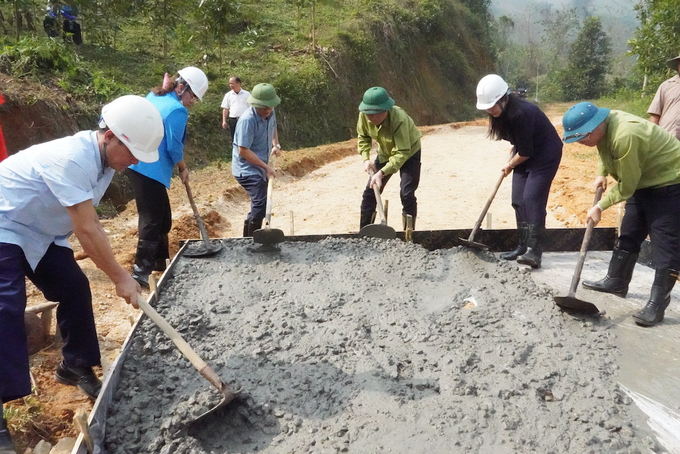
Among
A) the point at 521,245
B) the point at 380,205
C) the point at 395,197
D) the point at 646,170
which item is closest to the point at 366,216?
the point at 380,205

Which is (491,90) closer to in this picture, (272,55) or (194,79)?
(194,79)

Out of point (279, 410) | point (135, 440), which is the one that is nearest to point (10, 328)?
point (135, 440)

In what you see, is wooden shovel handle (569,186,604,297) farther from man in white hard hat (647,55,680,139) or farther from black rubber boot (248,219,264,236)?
black rubber boot (248,219,264,236)

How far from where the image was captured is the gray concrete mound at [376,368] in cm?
197

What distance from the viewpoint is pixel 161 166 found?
3.44 meters

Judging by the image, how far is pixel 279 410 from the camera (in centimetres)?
211

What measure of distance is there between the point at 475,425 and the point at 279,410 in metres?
0.79

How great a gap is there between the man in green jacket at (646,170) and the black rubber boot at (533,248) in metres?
0.76

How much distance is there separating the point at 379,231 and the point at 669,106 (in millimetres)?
2341

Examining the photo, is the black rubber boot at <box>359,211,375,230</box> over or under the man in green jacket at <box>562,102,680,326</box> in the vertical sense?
under

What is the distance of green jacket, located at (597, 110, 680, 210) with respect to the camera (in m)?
2.72

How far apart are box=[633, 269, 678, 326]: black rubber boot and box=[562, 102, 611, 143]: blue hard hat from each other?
921 millimetres

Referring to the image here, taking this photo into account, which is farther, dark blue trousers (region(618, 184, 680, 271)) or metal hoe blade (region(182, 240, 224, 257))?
metal hoe blade (region(182, 240, 224, 257))

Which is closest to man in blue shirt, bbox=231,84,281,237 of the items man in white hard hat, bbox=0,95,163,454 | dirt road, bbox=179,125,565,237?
dirt road, bbox=179,125,565,237
